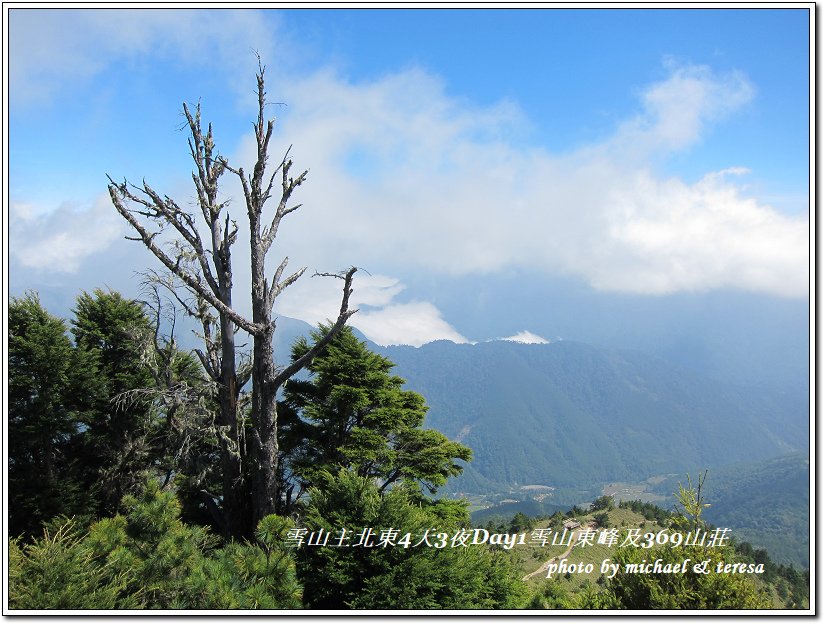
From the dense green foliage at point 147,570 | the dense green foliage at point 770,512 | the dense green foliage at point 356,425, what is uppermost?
→ the dense green foliage at point 356,425

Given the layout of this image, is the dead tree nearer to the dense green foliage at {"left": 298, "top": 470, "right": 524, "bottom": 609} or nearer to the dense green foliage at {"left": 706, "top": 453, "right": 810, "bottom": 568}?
the dense green foliage at {"left": 298, "top": 470, "right": 524, "bottom": 609}

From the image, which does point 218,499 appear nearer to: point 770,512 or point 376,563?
point 376,563

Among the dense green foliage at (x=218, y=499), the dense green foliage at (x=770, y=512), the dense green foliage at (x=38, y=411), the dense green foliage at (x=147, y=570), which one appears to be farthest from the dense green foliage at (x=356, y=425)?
the dense green foliage at (x=770, y=512)

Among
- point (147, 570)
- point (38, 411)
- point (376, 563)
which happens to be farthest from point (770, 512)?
point (147, 570)

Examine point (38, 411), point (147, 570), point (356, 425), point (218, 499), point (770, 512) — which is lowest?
point (770, 512)

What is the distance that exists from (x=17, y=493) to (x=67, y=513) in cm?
139

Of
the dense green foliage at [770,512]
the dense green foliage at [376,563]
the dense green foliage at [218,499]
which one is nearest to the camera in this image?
the dense green foliage at [218,499]

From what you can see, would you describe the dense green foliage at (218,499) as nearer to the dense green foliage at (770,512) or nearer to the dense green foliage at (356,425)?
the dense green foliage at (356,425)

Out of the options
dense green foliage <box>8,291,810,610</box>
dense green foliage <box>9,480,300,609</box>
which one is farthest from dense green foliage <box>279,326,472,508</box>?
dense green foliage <box>9,480,300,609</box>

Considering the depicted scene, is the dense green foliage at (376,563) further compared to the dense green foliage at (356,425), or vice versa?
the dense green foliage at (356,425)

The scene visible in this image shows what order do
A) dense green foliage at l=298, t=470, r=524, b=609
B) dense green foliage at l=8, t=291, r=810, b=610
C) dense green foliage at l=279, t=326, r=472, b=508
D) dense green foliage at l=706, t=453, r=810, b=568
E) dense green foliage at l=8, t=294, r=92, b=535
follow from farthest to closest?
dense green foliage at l=706, t=453, r=810, b=568 → dense green foliage at l=8, t=294, r=92, b=535 → dense green foliage at l=279, t=326, r=472, b=508 → dense green foliage at l=298, t=470, r=524, b=609 → dense green foliage at l=8, t=291, r=810, b=610

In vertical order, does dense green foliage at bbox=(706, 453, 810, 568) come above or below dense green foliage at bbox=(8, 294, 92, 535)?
below
